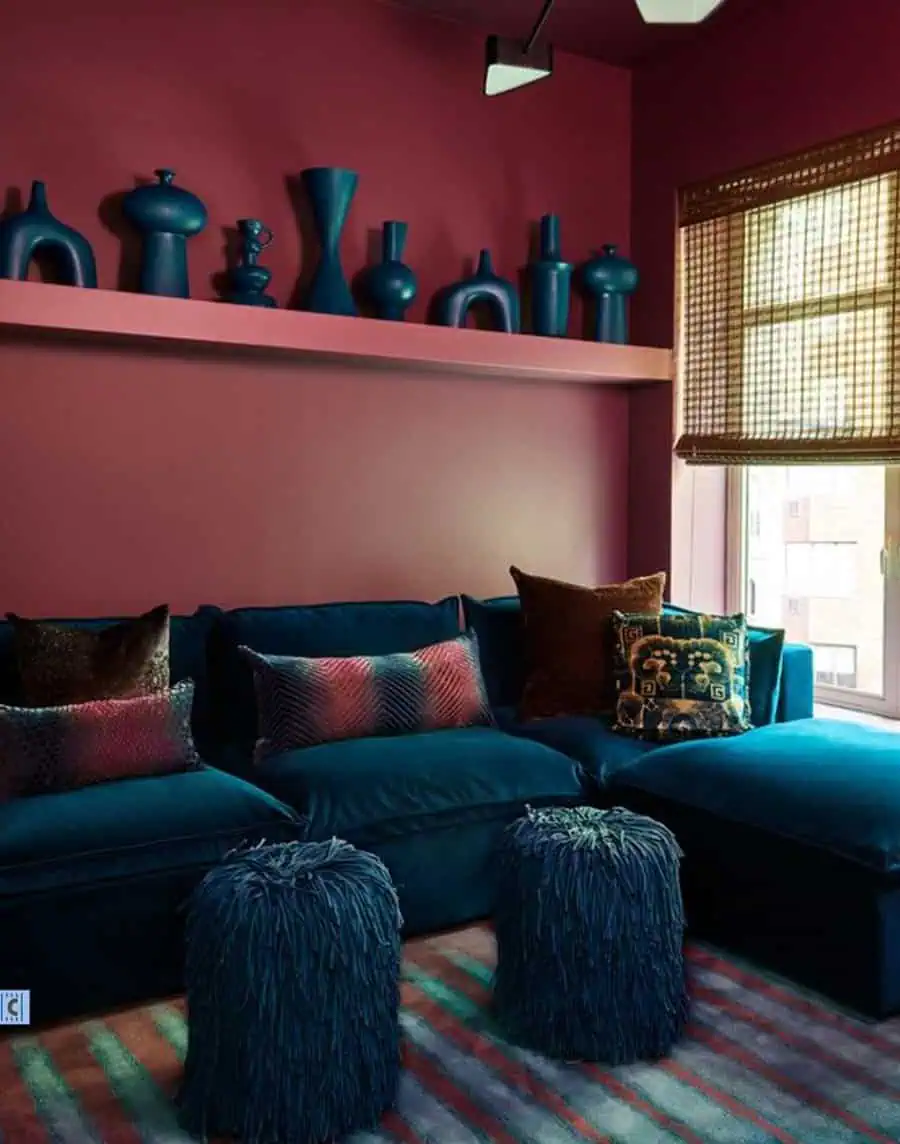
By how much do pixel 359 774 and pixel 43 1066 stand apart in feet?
3.07

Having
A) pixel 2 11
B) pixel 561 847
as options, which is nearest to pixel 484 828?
pixel 561 847

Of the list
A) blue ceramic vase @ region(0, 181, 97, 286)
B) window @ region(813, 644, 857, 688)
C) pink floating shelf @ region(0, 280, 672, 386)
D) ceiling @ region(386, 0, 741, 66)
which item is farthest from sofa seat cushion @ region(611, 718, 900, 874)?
ceiling @ region(386, 0, 741, 66)

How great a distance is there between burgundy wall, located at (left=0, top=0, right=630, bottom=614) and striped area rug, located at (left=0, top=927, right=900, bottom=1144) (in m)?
1.50

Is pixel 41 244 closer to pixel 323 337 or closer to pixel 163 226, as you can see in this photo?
pixel 163 226

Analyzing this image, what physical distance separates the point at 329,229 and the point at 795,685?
2.04 metres

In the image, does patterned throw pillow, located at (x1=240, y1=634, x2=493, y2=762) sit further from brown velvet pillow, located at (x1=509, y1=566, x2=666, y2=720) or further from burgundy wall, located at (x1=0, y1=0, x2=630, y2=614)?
burgundy wall, located at (x1=0, y1=0, x2=630, y2=614)

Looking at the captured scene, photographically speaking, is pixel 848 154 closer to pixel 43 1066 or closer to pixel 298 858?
pixel 298 858

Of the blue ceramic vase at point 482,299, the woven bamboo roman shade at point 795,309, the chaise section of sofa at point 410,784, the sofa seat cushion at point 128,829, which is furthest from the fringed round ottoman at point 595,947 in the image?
the blue ceramic vase at point 482,299

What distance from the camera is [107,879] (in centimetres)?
249

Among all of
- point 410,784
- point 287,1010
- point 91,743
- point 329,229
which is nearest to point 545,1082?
point 287,1010

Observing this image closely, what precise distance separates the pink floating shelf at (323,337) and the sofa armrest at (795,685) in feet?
3.98

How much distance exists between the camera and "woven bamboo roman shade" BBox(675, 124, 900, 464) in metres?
3.62

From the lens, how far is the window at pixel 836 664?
3953mm

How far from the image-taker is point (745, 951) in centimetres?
283
